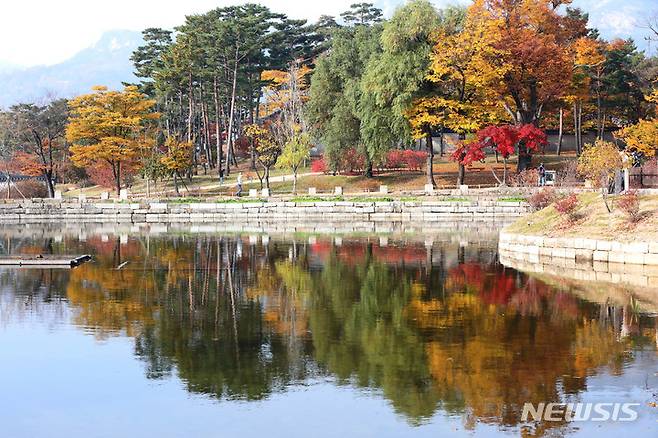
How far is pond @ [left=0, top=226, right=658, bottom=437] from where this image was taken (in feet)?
44.5

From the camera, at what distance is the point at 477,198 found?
5584 cm

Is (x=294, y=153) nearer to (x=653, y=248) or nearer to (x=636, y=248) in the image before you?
(x=636, y=248)

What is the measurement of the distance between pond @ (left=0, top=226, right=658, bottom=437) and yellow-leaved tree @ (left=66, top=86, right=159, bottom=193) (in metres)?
39.0

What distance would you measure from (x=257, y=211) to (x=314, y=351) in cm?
4050

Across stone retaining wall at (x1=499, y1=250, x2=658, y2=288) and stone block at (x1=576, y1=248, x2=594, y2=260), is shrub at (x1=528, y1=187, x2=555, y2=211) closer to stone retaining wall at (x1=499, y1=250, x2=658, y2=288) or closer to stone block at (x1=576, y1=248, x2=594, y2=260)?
stone retaining wall at (x1=499, y1=250, x2=658, y2=288)

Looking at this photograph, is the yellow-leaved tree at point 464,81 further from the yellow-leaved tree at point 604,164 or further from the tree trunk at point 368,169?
the yellow-leaved tree at point 604,164

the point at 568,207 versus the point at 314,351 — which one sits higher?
the point at 568,207

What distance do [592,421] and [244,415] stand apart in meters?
5.10

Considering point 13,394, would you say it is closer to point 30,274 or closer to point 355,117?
point 30,274

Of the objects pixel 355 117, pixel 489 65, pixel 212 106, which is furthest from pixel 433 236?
pixel 212 106

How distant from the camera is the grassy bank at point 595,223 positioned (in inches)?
1190

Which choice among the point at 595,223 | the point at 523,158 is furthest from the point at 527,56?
the point at 595,223

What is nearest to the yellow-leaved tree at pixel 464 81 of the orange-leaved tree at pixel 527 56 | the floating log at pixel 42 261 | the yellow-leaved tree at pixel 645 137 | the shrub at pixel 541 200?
Result: the orange-leaved tree at pixel 527 56

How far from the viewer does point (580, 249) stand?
31.1m
